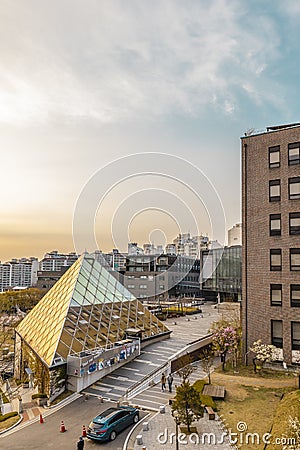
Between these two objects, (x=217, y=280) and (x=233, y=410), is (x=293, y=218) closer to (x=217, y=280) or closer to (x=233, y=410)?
(x=233, y=410)

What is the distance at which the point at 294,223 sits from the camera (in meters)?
29.7

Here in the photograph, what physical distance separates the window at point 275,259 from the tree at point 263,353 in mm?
6138

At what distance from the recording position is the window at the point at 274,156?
102ft

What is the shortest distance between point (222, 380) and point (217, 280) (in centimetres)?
6123

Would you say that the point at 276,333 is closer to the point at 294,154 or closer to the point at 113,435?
the point at 294,154

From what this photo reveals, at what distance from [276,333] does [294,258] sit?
6.29 meters

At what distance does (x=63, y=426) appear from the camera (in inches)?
752

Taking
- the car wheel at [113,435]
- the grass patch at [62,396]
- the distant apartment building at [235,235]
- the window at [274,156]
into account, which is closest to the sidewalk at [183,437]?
the car wheel at [113,435]

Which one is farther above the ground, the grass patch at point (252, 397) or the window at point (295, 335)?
the window at point (295, 335)

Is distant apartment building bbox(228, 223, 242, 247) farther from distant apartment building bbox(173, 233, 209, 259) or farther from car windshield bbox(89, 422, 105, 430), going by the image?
car windshield bbox(89, 422, 105, 430)

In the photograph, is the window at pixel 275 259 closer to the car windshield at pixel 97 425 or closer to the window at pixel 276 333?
the window at pixel 276 333

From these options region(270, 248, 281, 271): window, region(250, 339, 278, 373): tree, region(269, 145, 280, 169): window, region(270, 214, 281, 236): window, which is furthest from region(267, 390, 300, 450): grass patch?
region(269, 145, 280, 169): window

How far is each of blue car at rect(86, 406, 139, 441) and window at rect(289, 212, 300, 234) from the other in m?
18.8

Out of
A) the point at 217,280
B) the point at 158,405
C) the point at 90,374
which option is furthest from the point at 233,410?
the point at 217,280
